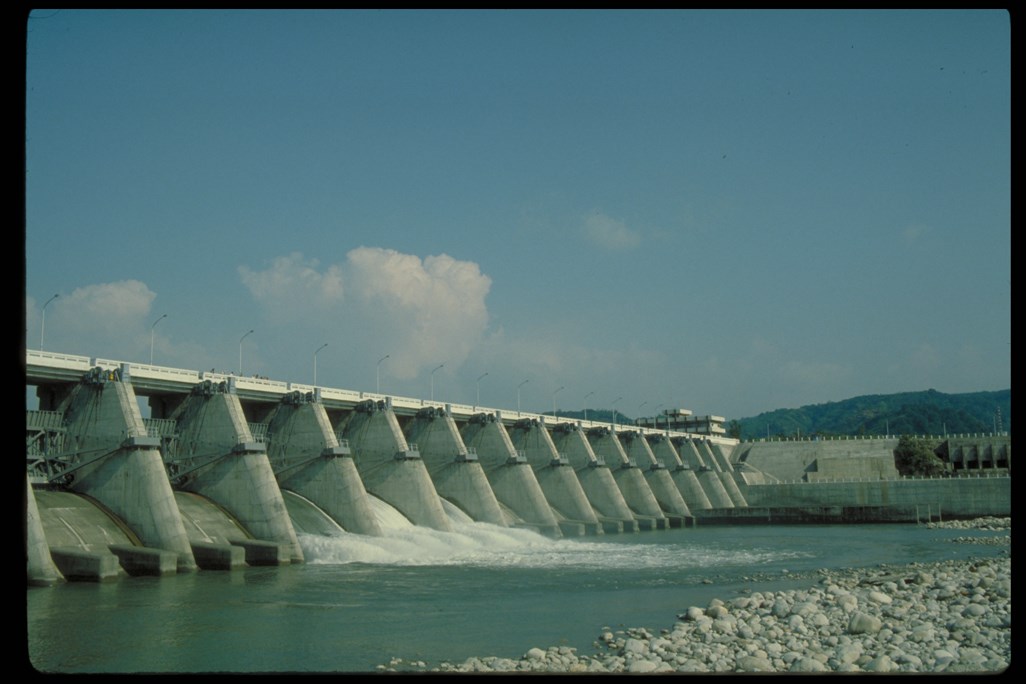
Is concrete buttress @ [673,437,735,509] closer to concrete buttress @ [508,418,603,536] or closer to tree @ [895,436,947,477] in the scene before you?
concrete buttress @ [508,418,603,536]

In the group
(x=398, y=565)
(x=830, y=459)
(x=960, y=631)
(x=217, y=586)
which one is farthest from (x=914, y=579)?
(x=830, y=459)

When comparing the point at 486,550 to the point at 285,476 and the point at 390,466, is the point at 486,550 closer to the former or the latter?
the point at 390,466

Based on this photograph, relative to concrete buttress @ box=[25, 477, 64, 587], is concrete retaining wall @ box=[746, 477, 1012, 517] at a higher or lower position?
lower

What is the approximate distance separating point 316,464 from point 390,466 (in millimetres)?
5059

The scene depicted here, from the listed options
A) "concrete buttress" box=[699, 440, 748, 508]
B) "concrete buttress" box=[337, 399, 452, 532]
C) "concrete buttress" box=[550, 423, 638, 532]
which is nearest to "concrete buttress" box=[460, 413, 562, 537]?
"concrete buttress" box=[550, 423, 638, 532]

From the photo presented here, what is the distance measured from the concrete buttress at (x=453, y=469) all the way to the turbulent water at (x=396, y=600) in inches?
138

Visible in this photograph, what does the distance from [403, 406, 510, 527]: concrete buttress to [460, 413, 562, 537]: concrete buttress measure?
236cm

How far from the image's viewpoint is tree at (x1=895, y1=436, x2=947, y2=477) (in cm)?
8412

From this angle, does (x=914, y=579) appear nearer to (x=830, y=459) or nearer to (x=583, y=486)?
(x=583, y=486)

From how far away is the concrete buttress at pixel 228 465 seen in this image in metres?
31.9

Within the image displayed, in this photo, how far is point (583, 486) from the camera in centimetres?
5878

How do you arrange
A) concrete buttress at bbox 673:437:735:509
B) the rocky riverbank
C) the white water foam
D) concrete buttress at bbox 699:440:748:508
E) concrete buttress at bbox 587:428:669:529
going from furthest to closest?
concrete buttress at bbox 699:440:748:508, concrete buttress at bbox 673:437:735:509, concrete buttress at bbox 587:428:669:529, the white water foam, the rocky riverbank

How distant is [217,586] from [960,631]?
59.1 ft

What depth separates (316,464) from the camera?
37.4 meters
